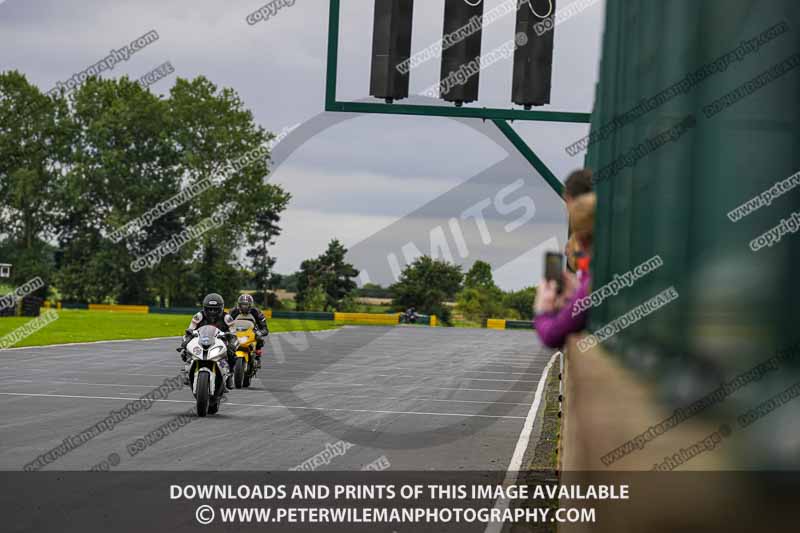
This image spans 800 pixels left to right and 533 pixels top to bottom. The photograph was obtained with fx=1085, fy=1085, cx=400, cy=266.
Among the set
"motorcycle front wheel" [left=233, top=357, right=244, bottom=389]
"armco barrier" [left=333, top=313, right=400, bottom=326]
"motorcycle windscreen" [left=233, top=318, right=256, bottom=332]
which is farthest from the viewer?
"armco barrier" [left=333, top=313, right=400, bottom=326]

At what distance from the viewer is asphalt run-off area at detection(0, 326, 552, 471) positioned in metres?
10.7

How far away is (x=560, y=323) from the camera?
239cm

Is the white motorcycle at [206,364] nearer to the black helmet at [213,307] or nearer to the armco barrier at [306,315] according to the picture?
the black helmet at [213,307]

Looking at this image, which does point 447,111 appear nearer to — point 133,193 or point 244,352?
point 244,352

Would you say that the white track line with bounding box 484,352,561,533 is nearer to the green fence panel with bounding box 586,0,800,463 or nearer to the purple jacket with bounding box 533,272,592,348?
A: the green fence panel with bounding box 586,0,800,463

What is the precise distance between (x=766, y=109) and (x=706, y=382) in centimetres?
59

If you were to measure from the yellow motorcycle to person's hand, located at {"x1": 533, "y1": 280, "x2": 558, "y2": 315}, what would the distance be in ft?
51.1

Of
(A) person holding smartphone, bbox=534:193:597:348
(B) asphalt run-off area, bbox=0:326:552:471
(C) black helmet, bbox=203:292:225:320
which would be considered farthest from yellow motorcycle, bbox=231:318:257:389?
(A) person holding smartphone, bbox=534:193:597:348

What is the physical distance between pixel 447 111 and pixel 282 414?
4.75 m

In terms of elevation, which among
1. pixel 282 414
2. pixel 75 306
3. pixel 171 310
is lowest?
pixel 282 414

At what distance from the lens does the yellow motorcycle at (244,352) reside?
698 inches

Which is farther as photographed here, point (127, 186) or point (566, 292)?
point (127, 186)

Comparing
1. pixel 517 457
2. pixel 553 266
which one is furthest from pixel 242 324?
pixel 553 266

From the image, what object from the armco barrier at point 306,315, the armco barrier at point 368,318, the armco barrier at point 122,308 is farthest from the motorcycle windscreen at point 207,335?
the armco barrier at point 122,308
